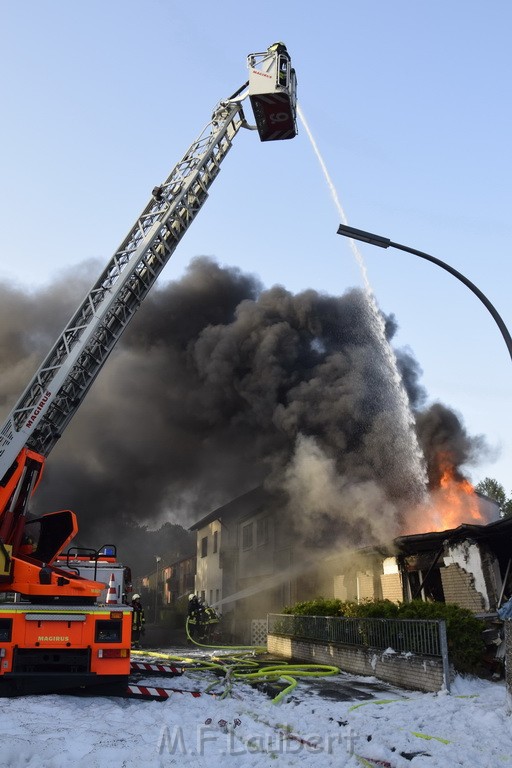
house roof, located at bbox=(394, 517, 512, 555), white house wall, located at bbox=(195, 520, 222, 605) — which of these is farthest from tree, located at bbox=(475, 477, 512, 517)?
house roof, located at bbox=(394, 517, 512, 555)

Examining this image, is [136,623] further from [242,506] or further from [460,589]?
[242,506]

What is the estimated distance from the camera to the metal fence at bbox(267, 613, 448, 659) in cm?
998

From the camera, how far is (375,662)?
454 inches

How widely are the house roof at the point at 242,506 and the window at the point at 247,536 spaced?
2.20 feet

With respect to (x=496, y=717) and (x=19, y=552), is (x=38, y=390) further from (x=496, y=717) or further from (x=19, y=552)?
(x=496, y=717)

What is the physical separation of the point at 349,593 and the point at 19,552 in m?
12.2

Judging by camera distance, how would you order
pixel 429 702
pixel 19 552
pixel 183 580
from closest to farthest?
pixel 429 702
pixel 19 552
pixel 183 580

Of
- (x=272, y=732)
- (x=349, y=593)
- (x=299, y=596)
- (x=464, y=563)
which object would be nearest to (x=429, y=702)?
(x=272, y=732)

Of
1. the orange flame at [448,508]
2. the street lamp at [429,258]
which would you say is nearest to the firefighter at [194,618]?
the orange flame at [448,508]

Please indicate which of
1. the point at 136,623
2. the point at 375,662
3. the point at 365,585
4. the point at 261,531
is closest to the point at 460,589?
the point at 375,662

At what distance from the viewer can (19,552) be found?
9.59m

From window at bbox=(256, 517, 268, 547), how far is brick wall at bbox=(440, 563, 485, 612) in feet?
46.2

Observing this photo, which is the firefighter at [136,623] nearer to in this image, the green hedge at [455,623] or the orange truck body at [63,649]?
the green hedge at [455,623]

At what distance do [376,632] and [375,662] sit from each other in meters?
0.55
